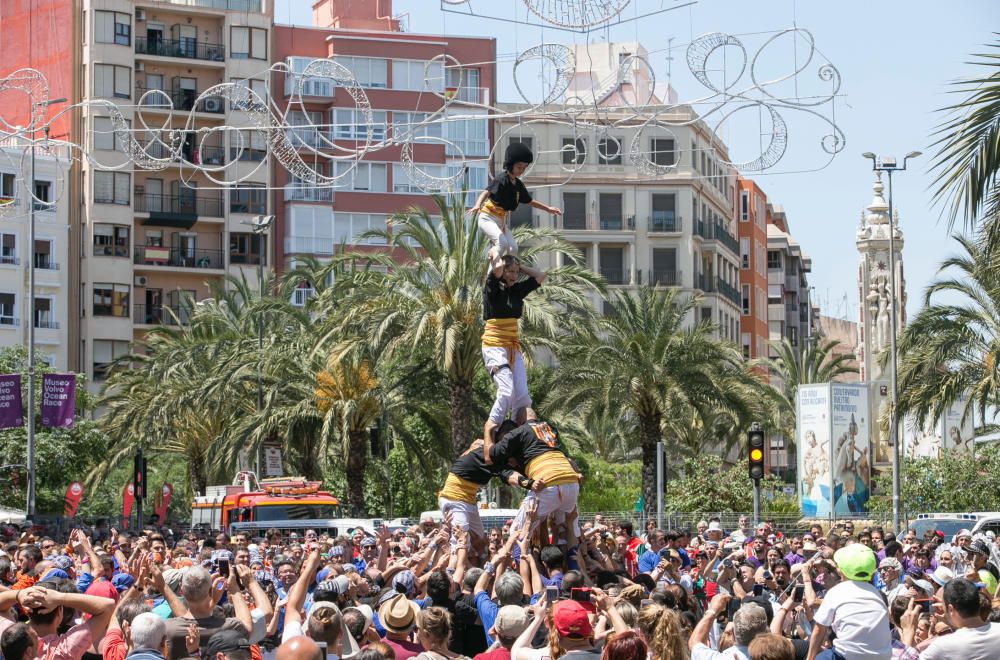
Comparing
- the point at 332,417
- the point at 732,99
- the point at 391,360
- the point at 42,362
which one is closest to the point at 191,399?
the point at 332,417

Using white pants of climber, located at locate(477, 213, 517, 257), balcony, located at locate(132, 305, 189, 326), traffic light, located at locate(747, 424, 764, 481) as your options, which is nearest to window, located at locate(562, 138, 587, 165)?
traffic light, located at locate(747, 424, 764, 481)

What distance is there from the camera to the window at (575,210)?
77062 mm

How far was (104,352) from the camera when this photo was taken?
223 ft

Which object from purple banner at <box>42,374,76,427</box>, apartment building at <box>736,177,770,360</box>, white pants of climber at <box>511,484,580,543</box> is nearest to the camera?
white pants of climber at <box>511,484,580,543</box>

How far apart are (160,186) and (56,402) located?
30.8 m

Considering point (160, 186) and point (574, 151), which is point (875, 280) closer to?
point (160, 186)

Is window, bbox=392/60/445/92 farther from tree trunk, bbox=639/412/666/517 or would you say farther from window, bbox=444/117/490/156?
tree trunk, bbox=639/412/666/517

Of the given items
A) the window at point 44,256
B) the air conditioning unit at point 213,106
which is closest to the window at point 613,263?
the air conditioning unit at point 213,106

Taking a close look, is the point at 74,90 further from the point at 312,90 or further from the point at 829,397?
the point at 829,397

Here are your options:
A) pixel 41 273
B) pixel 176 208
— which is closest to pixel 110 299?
pixel 41 273

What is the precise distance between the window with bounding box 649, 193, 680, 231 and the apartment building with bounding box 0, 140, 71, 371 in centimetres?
2854

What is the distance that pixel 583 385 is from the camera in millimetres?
38625

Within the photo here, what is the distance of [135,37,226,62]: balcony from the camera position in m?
69.5

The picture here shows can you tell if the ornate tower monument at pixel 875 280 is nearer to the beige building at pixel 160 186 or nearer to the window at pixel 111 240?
the beige building at pixel 160 186
